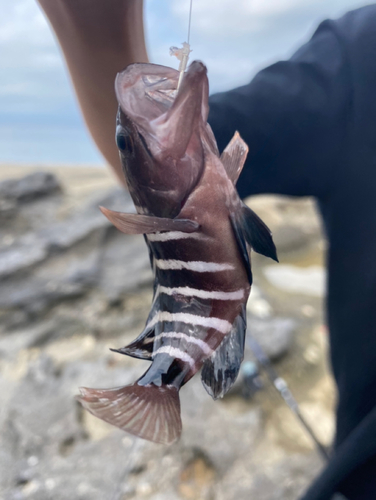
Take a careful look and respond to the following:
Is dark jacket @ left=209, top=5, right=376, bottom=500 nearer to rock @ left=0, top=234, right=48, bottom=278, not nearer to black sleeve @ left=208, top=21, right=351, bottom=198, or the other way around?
black sleeve @ left=208, top=21, right=351, bottom=198

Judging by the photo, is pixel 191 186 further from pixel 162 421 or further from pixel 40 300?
pixel 40 300

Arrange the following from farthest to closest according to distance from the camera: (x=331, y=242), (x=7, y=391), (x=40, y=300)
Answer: (x=40, y=300) < (x=7, y=391) < (x=331, y=242)

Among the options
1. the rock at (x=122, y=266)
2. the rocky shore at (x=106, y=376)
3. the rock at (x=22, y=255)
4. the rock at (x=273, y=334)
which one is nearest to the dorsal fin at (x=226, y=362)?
the rocky shore at (x=106, y=376)

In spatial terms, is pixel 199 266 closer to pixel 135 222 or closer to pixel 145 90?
pixel 135 222

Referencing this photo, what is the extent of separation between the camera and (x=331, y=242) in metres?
1.23

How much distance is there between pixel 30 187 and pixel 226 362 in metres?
3.44

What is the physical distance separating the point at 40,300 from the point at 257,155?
6.29ft

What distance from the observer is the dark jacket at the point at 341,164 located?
969mm

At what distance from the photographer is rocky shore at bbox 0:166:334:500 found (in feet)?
4.71

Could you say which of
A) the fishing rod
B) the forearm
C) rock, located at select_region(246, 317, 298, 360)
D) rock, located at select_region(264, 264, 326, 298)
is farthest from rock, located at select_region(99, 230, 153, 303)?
the forearm

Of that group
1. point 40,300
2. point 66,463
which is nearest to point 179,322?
point 66,463

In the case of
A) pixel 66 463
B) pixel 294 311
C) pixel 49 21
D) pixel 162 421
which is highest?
pixel 49 21

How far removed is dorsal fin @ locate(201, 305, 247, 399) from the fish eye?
208 millimetres

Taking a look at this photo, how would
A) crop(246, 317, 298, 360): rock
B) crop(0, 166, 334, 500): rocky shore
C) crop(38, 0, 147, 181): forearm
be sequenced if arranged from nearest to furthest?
1. crop(38, 0, 147, 181): forearm
2. crop(0, 166, 334, 500): rocky shore
3. crop(246, 317, 298, 360): rock
